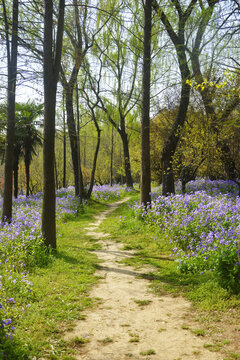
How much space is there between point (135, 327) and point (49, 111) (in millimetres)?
5418

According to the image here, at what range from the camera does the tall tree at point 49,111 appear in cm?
731

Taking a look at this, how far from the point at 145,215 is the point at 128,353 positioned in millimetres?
7001

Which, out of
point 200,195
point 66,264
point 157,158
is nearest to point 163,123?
point 157,158

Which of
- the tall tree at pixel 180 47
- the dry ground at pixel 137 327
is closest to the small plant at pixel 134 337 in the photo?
the dry ground at pixel 137 327

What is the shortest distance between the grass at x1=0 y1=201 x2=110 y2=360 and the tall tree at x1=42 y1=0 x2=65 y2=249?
825mm

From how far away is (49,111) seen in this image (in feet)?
24.4

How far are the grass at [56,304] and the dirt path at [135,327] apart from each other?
177 mm

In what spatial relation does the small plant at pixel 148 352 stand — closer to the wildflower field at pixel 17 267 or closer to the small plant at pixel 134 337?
the small plant at pixel 134 337

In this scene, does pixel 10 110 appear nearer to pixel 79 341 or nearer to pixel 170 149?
pixel 170 149

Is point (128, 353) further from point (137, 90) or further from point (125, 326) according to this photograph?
point (137, 90)

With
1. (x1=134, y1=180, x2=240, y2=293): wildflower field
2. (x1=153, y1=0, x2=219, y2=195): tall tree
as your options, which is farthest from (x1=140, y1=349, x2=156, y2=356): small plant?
(x1=153, y1=0, x2=219, y2=195): tall tree

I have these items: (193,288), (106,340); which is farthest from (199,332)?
(193,288)

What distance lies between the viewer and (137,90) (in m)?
22.3

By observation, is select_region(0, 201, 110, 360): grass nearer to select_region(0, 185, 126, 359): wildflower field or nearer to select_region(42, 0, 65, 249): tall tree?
select_region(0, 185, 126, 359): wildflower field
